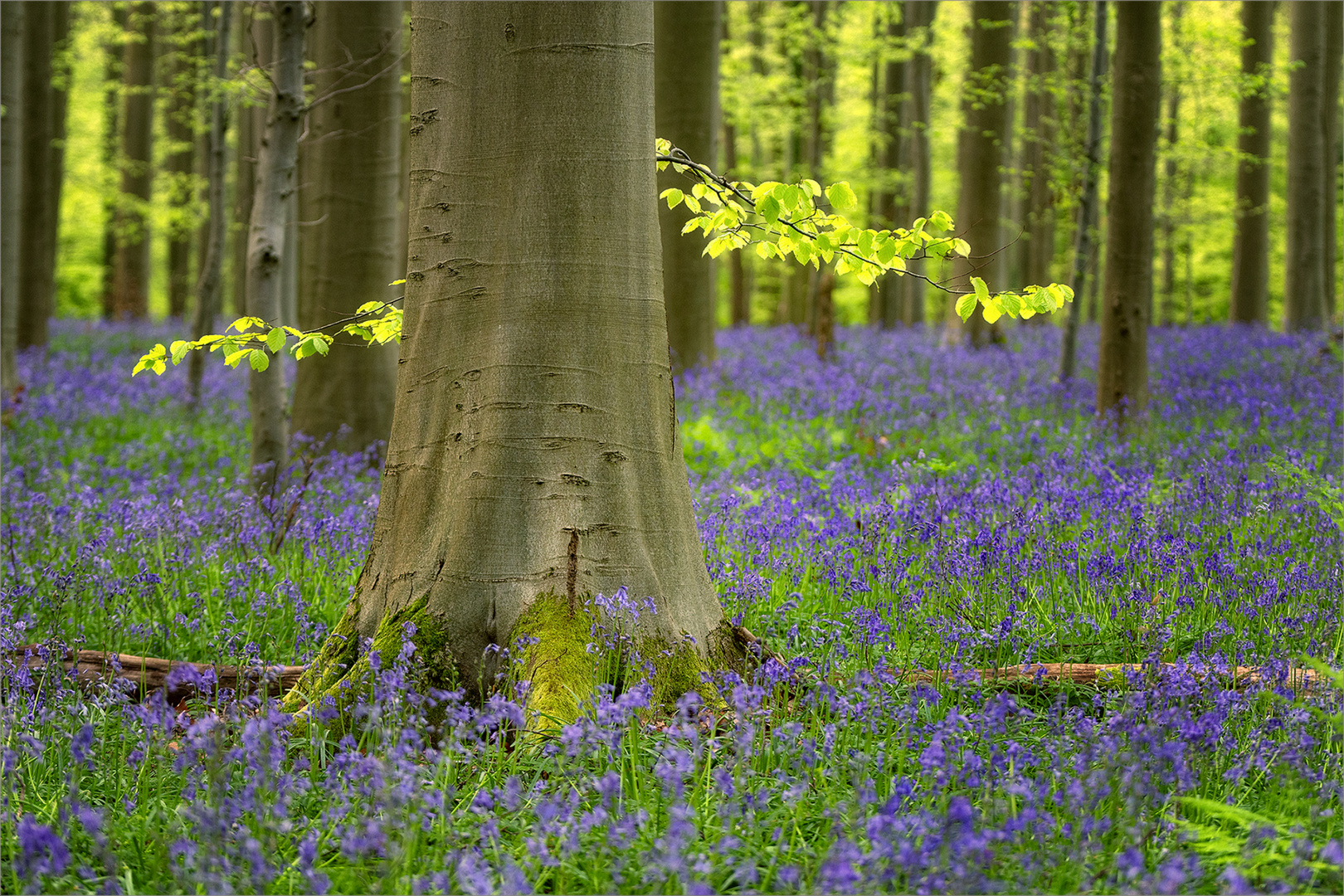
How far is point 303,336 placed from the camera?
3.70 m

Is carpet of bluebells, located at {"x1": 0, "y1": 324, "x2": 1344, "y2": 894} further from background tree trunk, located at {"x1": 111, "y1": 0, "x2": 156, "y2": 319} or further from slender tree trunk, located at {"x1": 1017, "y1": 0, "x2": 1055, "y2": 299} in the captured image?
slender tree trunk, located at {"x1": 1017, "y1": 0, "x2": 1055, "y2": 299}

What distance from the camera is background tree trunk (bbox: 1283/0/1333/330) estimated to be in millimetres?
15547

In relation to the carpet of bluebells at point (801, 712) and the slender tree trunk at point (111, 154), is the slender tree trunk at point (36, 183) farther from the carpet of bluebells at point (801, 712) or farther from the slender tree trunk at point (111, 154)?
the slender tree trunk at point (111, 154)

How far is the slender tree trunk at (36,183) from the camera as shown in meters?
13.3

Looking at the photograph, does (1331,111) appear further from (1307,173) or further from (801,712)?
(801,712)

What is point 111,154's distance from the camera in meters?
24.7

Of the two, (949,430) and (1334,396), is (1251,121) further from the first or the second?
(949,430)

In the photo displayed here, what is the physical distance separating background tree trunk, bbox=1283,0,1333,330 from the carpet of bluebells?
9.98 metres

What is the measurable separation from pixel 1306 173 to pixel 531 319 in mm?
16549

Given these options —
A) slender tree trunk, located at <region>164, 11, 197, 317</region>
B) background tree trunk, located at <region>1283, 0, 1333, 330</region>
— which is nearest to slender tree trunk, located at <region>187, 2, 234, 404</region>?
slender tree trunk, located at <region>164, 11, 197, 317</region>

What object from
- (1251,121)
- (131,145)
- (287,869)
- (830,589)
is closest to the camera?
(287,869)

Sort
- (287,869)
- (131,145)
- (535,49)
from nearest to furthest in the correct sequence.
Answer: (287,869) → (535,49) → (131,145)

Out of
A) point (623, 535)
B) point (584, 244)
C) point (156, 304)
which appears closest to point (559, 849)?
point (623, 535)

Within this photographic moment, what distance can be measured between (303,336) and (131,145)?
64.9 feet
